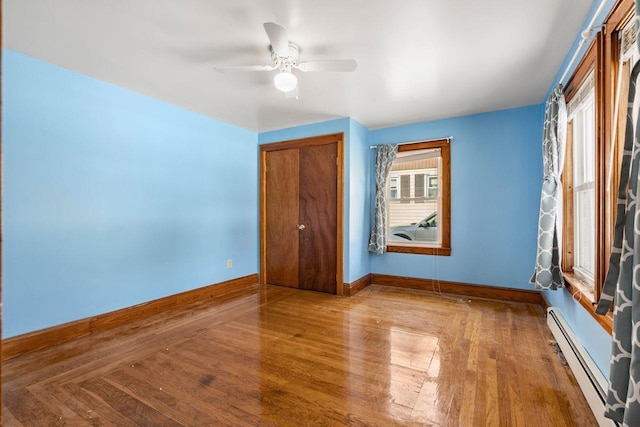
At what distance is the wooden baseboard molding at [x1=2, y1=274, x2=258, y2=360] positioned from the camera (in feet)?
8.10

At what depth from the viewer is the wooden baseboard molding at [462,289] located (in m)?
3.67

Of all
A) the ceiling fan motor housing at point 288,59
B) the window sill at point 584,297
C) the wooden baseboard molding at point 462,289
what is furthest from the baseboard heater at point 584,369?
the ceiling fan motor housing at point 288,59

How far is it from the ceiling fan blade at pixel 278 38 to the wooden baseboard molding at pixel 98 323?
2.74 m

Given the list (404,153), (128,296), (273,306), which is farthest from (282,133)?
(128,296)

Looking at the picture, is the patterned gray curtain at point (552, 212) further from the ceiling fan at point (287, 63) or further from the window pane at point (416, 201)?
the ceiling fan at point (287, 63)

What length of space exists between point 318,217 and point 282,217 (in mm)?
611

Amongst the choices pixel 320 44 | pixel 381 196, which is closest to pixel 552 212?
pixel 381 196

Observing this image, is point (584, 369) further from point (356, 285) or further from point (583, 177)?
point (356, 285)

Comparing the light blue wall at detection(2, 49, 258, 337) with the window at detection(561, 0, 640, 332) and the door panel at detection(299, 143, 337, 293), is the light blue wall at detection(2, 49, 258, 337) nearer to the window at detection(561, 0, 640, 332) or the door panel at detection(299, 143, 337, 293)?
the door panel at detection(299, 143, 337, 293)

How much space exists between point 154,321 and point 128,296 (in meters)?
0.35

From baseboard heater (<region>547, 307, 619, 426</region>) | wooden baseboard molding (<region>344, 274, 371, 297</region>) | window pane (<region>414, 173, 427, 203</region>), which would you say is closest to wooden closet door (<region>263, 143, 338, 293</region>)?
wooden baseboard molding (<region>344, 274, 371, 297</region>)

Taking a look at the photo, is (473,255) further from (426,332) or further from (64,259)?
(64,259)

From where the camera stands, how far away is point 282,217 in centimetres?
460

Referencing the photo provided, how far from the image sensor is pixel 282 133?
4.54 meters
